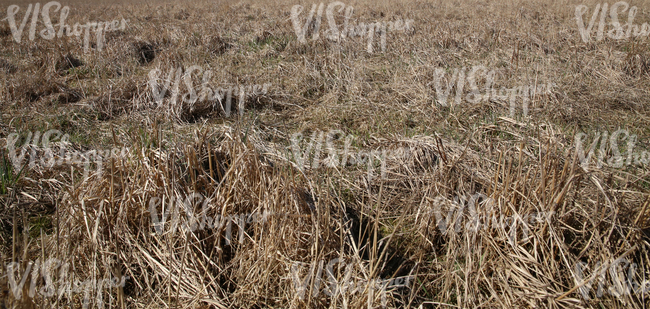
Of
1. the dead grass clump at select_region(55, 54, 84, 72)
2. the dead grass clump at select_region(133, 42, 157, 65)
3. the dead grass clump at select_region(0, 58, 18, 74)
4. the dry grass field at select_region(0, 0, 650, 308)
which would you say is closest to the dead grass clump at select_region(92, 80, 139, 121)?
the dry grass field at select_region(0, 0, 650, 308)

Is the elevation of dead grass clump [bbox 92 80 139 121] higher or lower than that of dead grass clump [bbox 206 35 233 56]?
lower

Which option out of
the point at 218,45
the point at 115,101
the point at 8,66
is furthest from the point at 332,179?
the point at 8,66

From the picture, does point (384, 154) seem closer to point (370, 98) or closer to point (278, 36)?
point (370, 98)

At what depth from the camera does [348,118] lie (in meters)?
3.80

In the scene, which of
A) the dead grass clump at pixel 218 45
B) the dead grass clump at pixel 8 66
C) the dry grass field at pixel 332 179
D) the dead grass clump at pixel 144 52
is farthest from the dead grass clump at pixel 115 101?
the dead grass clump at pixel 8 66

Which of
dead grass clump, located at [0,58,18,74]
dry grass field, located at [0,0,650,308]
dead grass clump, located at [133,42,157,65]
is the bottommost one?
dry grass field, located at [0,0,650,308]

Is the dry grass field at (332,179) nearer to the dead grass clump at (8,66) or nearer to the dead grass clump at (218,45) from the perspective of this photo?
the dead grass clump at (8,66)

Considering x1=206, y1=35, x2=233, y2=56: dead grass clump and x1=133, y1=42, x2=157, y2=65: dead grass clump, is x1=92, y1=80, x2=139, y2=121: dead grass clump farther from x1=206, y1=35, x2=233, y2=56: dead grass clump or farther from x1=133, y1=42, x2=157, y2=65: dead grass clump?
x1=206, y1=35, x2=233, y2=56: dead grass clump

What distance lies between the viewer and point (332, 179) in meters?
2.72

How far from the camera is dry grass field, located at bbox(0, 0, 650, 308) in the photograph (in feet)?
6.01

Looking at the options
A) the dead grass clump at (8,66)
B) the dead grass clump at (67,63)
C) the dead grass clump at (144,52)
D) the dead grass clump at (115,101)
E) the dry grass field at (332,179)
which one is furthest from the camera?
the dead grass clump at (144,52)

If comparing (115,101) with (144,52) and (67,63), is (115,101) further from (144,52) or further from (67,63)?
(144,52)

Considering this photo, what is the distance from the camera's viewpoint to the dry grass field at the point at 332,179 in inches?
72.1

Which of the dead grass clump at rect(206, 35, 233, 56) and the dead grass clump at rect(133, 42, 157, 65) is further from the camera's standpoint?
the dead grass clump at rect(206, 35, 233, 56)
